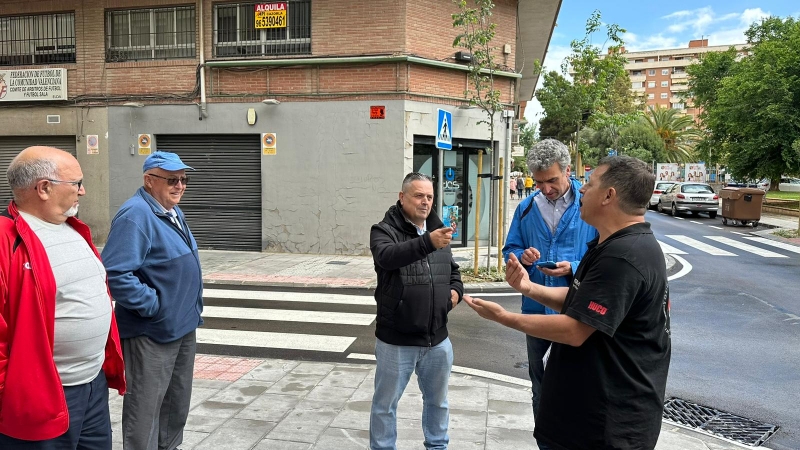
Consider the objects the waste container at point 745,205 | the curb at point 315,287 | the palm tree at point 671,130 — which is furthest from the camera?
the palm tree at point 671,130

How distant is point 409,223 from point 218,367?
323 cm

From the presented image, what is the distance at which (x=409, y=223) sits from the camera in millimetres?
3424

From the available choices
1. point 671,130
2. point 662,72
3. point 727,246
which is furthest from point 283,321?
point 662,72

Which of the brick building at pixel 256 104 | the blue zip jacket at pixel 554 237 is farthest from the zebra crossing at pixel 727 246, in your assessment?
the blue zip jacket at pixel 554 237

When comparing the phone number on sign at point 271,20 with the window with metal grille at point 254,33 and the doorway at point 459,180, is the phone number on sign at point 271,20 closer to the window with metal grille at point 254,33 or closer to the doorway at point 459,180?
the window with metal grille at point 254,33

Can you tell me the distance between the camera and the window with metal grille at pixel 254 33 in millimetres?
13680

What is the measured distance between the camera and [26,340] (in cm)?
222

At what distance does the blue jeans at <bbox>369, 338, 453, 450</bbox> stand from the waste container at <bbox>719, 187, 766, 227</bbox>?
2187 centimetres

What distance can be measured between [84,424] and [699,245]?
17083 millimetres

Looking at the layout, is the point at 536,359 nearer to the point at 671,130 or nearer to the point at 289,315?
the point at 289,315

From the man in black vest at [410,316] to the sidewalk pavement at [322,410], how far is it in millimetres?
623

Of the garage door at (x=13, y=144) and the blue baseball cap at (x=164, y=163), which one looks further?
the garage door at (x=13, y=144)

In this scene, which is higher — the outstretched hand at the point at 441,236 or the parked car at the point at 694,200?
the outstretched hand at the point at 441,236

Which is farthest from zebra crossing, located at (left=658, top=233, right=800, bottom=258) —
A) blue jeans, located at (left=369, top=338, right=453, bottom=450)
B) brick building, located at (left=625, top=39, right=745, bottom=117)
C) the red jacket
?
brick building, located at (left=625, top=39, right=745, bottom=117)
